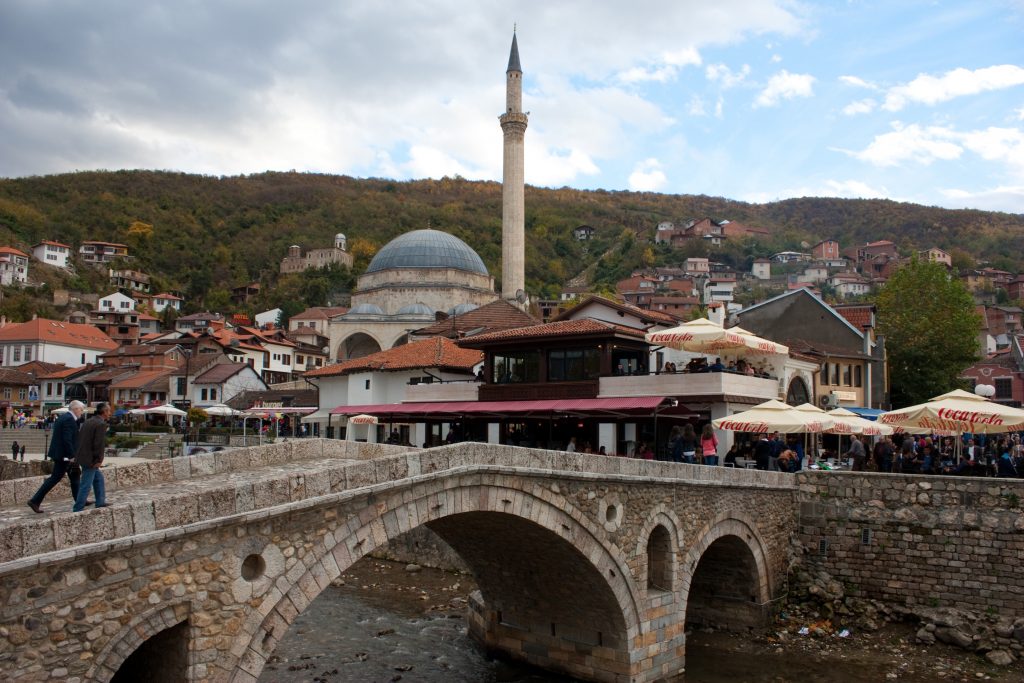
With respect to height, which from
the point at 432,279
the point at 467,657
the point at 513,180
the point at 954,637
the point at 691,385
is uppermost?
the point at 513,180

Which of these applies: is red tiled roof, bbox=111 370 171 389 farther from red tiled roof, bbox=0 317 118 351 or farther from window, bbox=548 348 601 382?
window, bbox=548 348 601 382

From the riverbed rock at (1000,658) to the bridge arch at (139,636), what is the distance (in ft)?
44.6

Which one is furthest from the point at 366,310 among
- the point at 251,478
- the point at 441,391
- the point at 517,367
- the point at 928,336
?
the point at 251,478

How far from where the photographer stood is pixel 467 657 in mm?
14781

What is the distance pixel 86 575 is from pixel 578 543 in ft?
23.1

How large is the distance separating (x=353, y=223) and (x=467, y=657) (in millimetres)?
94106

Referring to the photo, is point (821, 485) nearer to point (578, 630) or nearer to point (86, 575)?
point (578, 630)

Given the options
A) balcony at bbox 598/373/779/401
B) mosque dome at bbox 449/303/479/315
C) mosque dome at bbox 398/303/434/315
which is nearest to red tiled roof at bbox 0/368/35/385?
mosque dome at bbox 398/303/434/315

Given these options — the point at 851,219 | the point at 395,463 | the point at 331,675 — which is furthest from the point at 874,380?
the point at 851,219

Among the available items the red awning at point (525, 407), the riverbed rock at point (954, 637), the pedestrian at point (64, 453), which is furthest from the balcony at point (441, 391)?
the pedestrian at point (64, 453)

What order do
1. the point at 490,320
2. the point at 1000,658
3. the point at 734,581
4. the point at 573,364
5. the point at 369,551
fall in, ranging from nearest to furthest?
the point at 369,551 → the point at 1000,658 → the point at 734,581 → the point at 573,364 → the point at 490,320

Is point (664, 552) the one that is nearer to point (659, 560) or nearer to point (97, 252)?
point (659, 560)

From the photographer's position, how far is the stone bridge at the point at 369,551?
6422mm

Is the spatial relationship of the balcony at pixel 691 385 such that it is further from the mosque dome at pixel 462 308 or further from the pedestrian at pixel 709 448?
the mosque dome at pixel 462 308
